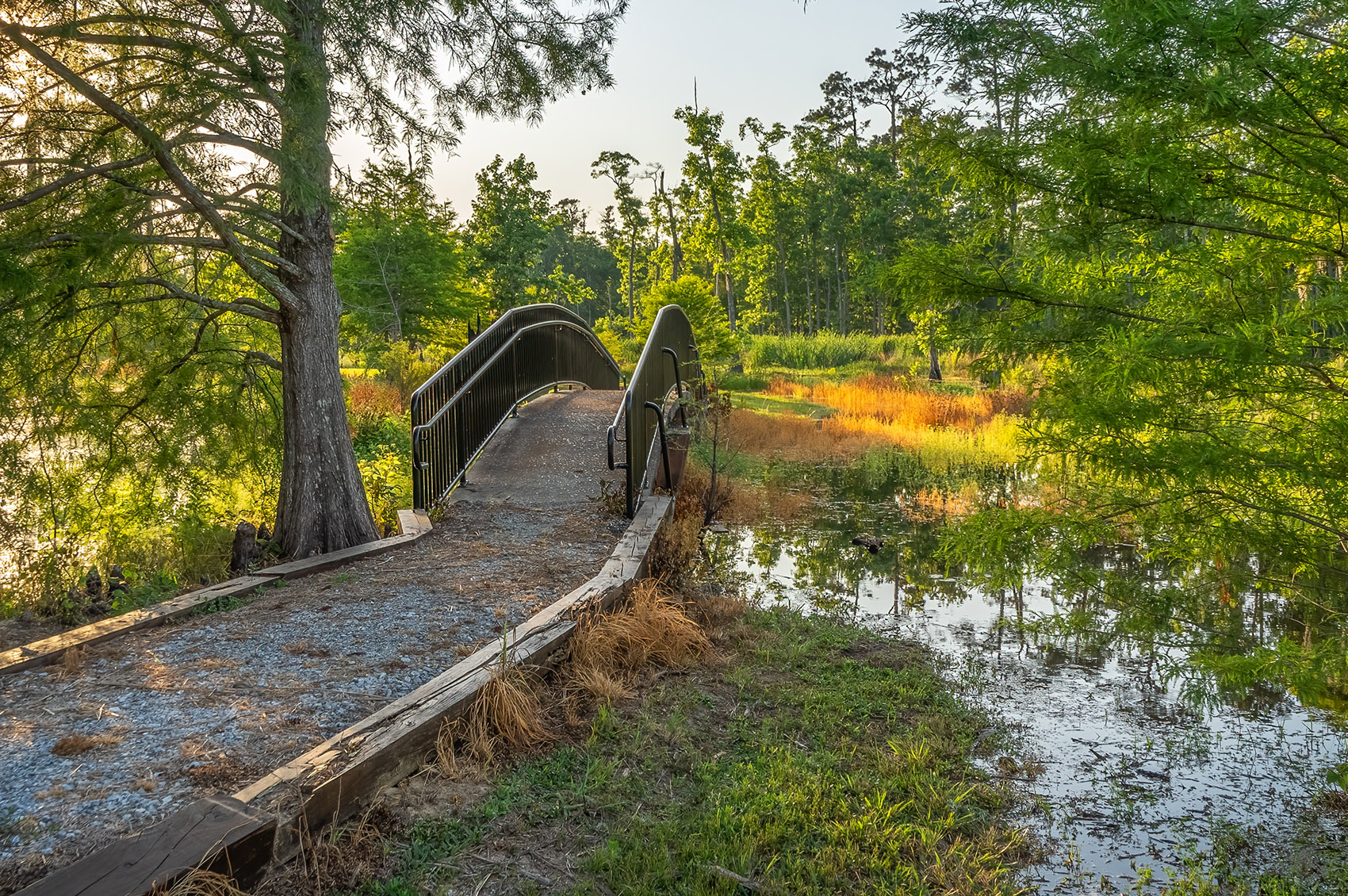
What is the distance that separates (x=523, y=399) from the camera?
Result: 11969 millimetres

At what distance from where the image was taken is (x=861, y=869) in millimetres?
3484

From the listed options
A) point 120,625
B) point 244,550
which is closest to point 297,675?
point 120,625

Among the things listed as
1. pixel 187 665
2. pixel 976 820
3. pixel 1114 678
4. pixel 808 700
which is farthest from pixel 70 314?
pixel 1114 678

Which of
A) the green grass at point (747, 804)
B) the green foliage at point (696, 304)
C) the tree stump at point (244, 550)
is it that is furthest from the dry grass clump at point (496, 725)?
the green foliage at point (696, 304)

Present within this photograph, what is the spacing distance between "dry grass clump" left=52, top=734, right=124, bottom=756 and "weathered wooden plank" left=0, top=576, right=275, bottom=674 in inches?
45.9

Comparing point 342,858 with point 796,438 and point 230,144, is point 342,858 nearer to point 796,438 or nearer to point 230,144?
point 230,144

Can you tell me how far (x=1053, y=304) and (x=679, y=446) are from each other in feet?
22.0

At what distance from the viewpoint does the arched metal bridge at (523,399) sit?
27.7ft

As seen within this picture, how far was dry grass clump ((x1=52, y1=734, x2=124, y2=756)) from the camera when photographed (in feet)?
11.2

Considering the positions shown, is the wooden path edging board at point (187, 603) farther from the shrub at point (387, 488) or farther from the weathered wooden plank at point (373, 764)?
the weathered wooden plank at point (373, 764)

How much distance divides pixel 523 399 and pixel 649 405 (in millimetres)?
4089

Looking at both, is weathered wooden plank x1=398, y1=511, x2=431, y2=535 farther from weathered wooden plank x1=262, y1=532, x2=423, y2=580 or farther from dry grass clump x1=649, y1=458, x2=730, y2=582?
dry grass clump x1=649, y1=458, x2=730, y2=582

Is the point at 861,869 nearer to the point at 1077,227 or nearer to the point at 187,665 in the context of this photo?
the point at 1077,227

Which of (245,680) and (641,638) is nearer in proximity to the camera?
(245,680)
